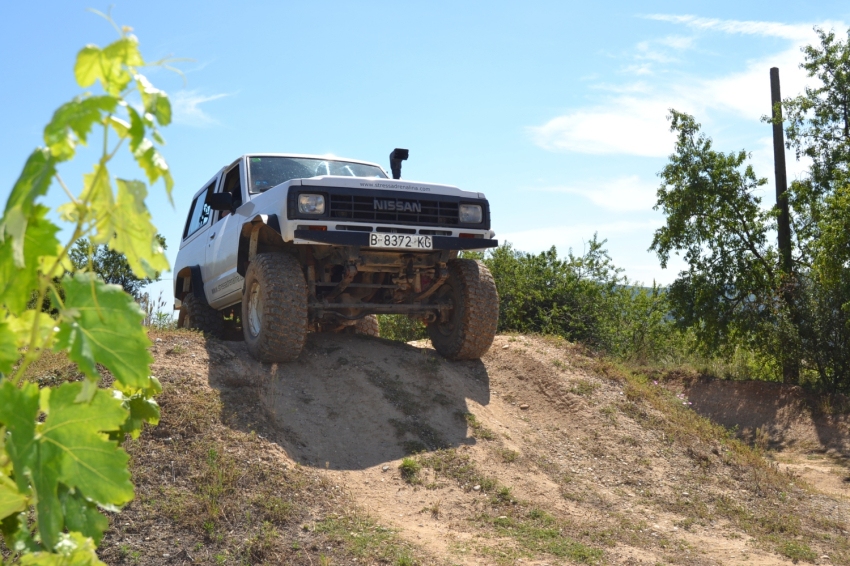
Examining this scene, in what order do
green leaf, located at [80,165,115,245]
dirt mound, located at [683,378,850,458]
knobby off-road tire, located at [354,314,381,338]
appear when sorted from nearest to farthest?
green leaf, located at [80,165,115,245] < knobby off-road tire, located at [354,314,381,338] < dirt mound, located at [683,378,850,458]

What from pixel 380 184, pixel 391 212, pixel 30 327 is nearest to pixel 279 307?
pixel 391 212

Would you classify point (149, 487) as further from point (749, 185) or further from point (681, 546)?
point (749, 185)

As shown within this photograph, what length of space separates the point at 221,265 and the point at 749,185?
10.6 m

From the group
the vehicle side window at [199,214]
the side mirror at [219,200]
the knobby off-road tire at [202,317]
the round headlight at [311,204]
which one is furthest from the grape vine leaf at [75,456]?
the vehicle side window at [199,214]

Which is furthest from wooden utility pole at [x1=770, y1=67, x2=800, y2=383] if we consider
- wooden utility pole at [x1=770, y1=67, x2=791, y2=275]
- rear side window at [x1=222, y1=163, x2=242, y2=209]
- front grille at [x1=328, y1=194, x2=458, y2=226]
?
rear side window at [x1=222, y1=163, x2=242, y2=209]

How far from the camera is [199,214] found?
11078mm

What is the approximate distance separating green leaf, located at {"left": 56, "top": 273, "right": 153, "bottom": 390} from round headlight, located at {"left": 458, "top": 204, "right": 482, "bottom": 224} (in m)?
7.29

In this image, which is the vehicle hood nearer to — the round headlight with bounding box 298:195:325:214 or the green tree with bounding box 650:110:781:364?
the round headlight with bounding box 298:195:325:214

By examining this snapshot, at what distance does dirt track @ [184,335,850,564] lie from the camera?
5969 millimetres

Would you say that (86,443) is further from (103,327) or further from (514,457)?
(514,457)

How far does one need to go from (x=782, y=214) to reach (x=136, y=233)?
1625 cm

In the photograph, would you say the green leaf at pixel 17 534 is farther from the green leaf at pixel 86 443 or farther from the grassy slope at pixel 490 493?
the grassy slope at pixel 490 493

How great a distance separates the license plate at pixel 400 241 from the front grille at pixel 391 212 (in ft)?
→ 0.61

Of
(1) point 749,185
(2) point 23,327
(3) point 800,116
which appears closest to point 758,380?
(1) point 749,185
